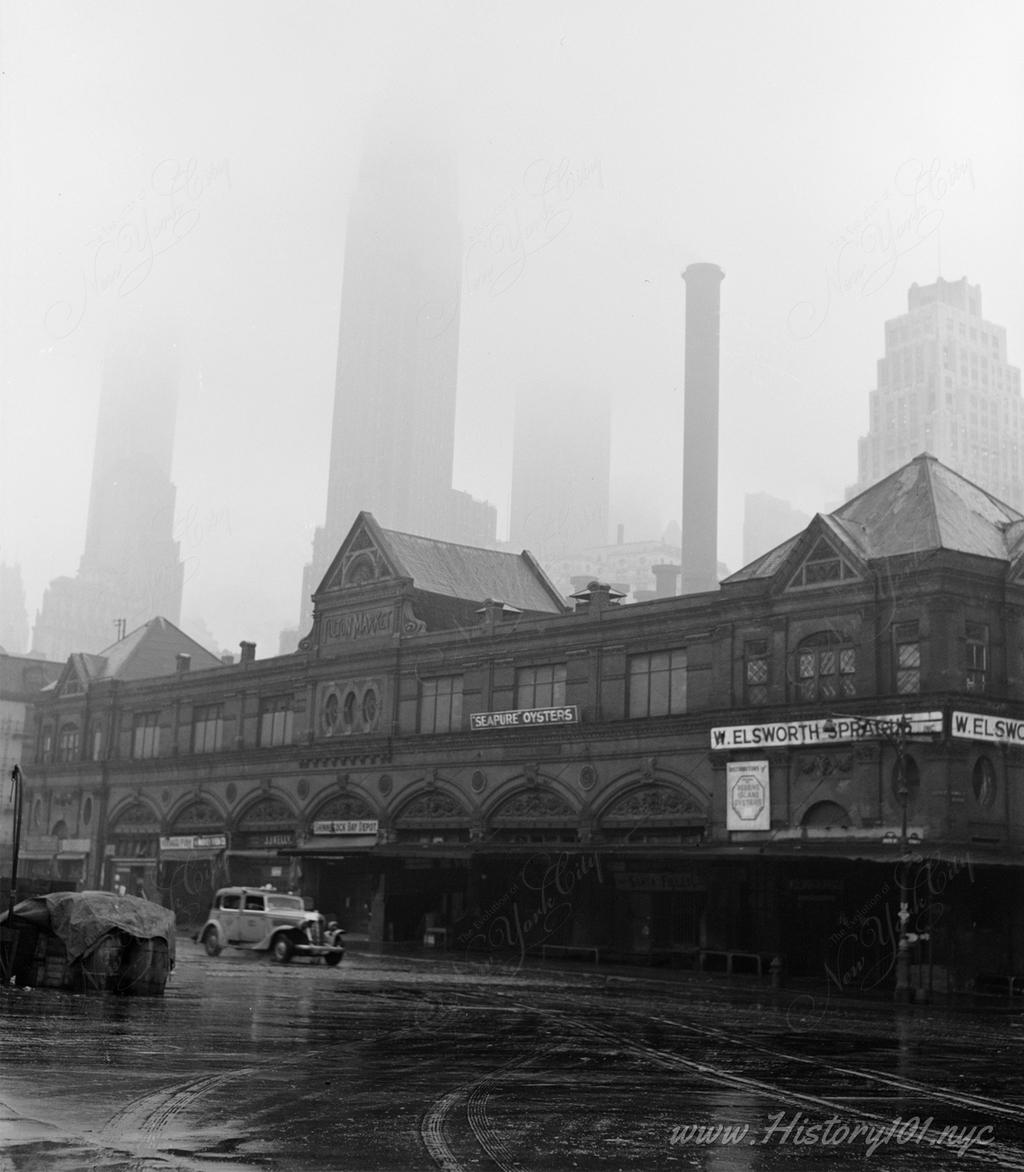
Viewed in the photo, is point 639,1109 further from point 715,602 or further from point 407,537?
point 407,537

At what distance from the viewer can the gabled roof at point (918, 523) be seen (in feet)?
148

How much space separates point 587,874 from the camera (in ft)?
166

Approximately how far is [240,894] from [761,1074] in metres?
27.3

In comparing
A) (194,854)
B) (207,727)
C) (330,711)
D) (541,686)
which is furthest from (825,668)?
(207,727)

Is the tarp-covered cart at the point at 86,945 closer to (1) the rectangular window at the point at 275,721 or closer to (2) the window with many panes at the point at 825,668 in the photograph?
(2) the window with many panes at the point at 825,668

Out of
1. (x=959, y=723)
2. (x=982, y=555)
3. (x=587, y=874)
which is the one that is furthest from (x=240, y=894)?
(x=982, y=555)

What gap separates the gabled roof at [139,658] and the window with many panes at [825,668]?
1787 inches

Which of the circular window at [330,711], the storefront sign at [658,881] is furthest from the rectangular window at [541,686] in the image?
the circular window at [330,711]

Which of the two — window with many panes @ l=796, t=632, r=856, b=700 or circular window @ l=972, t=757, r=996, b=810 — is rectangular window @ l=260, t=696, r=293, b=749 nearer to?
window with many panes @ l=796, t=632, r=856, b=700

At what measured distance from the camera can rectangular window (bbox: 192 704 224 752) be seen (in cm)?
7119

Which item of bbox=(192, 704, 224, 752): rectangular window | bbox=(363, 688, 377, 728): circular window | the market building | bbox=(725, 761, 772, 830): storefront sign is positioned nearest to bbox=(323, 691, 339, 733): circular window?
the market building

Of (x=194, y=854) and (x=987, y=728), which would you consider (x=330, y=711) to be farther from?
(x=987, y=728)

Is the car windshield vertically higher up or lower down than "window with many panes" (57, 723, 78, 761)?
lower down

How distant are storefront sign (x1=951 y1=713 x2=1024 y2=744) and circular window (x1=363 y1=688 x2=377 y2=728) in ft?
88.3
